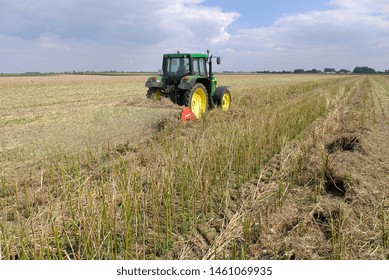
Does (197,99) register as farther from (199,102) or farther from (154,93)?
(154,93)

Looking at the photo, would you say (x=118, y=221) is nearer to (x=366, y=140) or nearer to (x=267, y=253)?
(x=267, y=253)

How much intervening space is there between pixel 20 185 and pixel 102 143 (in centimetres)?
186

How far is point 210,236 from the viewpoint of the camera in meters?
2.86

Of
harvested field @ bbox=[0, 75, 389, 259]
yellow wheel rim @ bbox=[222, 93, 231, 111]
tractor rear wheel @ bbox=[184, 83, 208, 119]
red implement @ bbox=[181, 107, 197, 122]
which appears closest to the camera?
harvested field @ bbox=[0, 75, 389, 259]

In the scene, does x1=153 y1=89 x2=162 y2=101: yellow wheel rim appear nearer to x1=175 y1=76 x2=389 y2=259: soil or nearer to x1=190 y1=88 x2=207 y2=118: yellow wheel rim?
x1=190 y1=88 x2=207 y2=118: yellow wheel rim

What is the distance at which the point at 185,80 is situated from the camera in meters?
8.20

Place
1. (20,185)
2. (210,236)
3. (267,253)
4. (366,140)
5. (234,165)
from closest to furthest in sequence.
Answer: (267,253), (210,236), (20,185), (234,165), (366,140)

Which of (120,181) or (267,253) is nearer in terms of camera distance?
(267,253)

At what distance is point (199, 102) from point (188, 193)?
18.7 feet

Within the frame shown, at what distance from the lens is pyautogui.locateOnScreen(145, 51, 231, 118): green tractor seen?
8.58m

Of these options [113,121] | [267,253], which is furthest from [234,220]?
[113,121]

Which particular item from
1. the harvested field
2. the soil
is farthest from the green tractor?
the soil

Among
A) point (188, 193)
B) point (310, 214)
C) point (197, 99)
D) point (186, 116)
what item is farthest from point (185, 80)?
point (310, 214)
